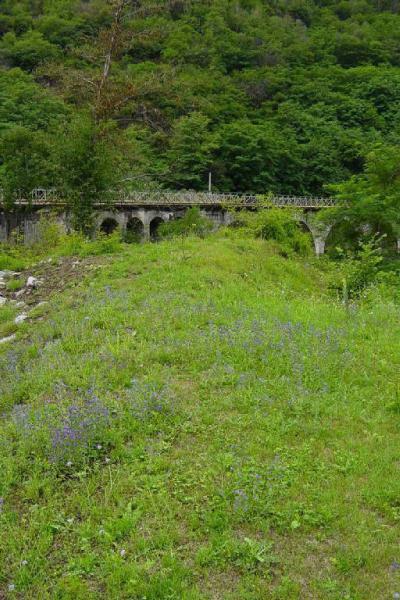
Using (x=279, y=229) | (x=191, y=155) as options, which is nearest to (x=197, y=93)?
(x=191, y=155)

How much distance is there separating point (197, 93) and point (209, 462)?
61916 mm

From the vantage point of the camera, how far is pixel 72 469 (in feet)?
12.5

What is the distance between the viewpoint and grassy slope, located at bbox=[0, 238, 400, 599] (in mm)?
3037

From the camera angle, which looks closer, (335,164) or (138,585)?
(138,585)

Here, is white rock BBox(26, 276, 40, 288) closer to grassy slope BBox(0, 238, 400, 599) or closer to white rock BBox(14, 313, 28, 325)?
white rock BBox(14, 313, 28, 325)

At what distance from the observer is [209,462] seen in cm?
389

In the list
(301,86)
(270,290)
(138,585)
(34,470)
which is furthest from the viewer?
(301,86)

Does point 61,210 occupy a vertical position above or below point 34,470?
above

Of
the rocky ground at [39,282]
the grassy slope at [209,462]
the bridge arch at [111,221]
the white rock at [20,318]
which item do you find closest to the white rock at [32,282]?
the rocky ground at [39,282]

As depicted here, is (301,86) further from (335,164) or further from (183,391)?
(183,391)

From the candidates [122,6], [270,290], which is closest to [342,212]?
[270,290]

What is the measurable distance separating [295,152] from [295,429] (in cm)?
5345

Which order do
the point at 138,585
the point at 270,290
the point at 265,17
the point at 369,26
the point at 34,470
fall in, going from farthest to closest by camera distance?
the point at 265,17 < the point at 369,26 < the point at 270,290 < the point at 34,470 < the point at 138,585

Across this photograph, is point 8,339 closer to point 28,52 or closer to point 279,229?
point 279,229
